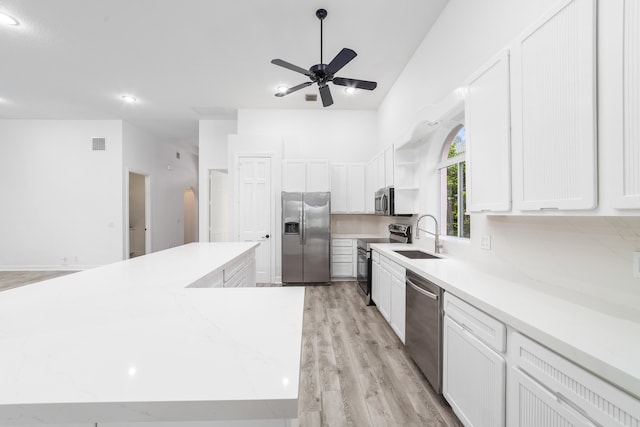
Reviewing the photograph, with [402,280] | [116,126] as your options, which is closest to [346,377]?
[402,280]

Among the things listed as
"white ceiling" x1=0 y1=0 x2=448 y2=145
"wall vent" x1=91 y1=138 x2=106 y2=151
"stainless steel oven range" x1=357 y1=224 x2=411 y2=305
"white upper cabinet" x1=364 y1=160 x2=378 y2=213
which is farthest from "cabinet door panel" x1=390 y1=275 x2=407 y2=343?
"wall vent" x1=91 y1=138 x2=106 y2=151

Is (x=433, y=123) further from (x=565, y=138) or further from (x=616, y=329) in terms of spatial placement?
(x=616, y=329)

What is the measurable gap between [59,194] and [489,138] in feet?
25.5

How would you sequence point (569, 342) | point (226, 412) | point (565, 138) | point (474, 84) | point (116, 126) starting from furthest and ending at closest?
1. point (116, 126)
2. point (474, 84)
3. point (565, 138)
4. point (569, 342)
5. point (226, 412)

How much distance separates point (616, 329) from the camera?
3.32ft

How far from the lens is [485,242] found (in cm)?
211

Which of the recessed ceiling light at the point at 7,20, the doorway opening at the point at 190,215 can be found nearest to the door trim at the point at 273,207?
the recessed ceiling light at the point at 7,20

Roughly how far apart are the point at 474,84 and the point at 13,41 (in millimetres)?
4997

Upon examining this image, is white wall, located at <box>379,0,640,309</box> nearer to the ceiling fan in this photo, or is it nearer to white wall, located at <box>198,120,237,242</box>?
the ceiling fan

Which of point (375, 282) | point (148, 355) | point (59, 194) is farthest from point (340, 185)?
point (59, 194)

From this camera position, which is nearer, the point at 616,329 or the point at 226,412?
the point at 226,412

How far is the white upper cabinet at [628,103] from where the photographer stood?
913mm

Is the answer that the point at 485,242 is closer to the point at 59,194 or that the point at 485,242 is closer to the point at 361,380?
the point at 361,380

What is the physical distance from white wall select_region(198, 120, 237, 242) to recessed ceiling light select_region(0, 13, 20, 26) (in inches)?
124
